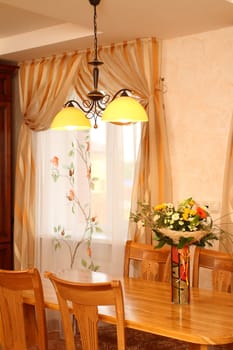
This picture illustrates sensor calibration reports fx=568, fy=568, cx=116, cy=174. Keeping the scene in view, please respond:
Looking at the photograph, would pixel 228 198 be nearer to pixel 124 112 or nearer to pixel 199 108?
pixel 199 108

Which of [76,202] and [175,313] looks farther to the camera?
[76,202]

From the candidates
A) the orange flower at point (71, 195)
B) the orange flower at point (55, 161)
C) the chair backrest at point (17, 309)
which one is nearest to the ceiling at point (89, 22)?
the orange flower at point (55, 161)

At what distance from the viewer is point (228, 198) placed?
13.5ft

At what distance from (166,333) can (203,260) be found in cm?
108

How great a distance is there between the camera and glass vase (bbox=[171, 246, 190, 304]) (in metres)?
3.10

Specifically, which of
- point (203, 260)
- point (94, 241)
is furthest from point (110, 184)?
point (203, 260)

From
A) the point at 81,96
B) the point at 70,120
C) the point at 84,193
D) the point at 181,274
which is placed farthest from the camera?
the point at 84,193

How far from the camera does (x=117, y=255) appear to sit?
15.6 ft

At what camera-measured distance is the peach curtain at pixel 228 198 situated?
4102mm

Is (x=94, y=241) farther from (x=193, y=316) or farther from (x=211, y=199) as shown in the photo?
(x=193, y=316)

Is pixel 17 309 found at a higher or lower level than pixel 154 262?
lower

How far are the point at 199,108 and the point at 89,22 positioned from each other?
1074mm

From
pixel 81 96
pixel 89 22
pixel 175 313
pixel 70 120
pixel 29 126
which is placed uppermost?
pixel 89 22

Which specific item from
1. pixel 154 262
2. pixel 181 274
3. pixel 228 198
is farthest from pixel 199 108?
pixel 181 274
